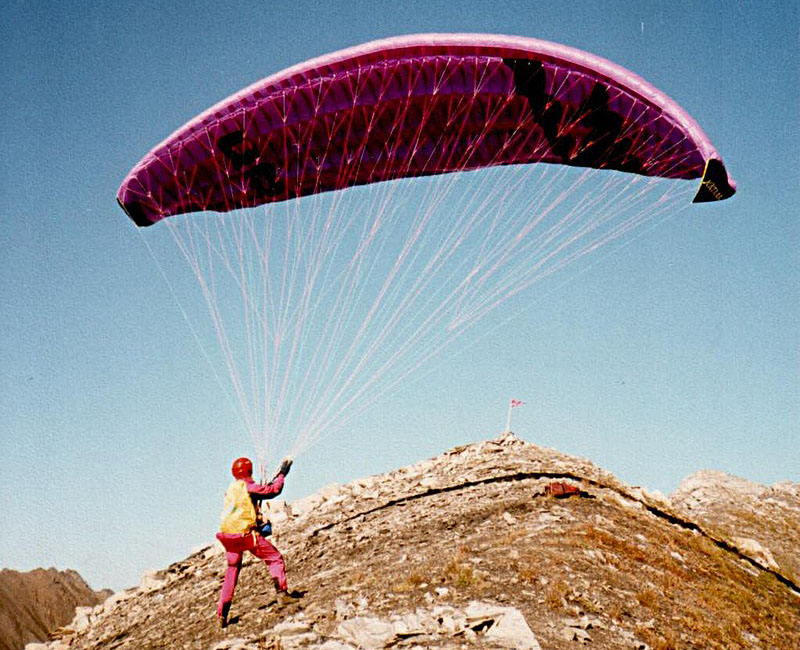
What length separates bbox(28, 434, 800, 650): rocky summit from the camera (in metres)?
6.93

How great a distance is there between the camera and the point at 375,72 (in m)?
10.1

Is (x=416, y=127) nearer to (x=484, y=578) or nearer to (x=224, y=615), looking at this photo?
(x=484, y=578)

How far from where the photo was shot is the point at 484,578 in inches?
316

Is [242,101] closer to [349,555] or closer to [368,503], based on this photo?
[349,555]

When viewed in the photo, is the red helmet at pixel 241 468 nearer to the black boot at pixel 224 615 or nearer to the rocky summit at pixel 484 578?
the black boot at pixel 224 615

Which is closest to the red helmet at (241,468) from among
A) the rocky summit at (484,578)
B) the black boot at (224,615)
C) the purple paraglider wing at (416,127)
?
the black boot at (224,615)

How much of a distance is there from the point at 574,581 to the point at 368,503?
27.0ft

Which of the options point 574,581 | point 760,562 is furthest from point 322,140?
point 760,562

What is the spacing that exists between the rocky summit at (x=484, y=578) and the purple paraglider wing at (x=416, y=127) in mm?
6174

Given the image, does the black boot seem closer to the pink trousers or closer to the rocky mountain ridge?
the pink trousers

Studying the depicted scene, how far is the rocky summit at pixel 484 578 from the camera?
6.93 m

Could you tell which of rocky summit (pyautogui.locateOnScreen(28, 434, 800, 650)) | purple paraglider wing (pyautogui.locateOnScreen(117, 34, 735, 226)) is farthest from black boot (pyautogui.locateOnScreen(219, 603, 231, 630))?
purple paraglider wing (pyautogui.locateOnScreen(117, 34, 735, 226))

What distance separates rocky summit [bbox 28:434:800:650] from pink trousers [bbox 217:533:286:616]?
1.58 ft

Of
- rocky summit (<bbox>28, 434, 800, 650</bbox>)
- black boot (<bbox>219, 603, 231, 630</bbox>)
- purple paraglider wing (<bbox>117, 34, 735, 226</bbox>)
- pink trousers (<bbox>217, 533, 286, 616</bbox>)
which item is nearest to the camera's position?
rocky summit (<bbox>28, 434, 800, 650</bbox>)
